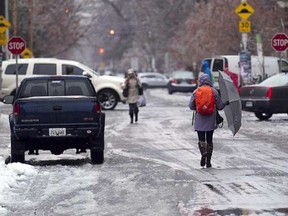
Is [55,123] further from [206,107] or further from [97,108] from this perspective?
[206,107]

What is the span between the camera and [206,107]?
586 inches

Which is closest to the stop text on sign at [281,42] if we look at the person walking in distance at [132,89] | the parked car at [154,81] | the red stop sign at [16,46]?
the person walking in distance at [132,89]

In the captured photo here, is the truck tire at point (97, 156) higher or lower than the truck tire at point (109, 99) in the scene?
higher

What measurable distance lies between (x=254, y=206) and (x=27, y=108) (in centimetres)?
583

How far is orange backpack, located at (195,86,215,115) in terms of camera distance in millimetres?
14898

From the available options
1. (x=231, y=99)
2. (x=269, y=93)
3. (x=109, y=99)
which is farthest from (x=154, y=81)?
(x=231, y=99)

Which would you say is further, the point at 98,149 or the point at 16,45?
the point at 16,45

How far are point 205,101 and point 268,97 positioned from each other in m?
12.1

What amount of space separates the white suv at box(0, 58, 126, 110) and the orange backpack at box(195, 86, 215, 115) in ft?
63.5

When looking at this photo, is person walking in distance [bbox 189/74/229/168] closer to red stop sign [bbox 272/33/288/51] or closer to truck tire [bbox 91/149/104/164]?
truck tire [bbox 91/149/104/164]

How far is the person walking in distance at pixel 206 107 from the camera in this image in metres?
14.9

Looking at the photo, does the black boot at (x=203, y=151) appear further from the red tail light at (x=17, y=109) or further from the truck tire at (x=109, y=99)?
the truck tire at (x=109, y=99)

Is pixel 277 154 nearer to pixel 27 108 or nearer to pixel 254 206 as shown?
pixel 27 108

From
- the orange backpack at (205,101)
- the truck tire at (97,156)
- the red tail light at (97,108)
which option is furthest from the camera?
the truck tire at (97,156)
